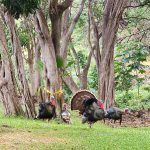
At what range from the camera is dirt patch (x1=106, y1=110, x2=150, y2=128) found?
1852cm

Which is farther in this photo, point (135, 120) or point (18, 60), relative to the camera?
point (135, 120)

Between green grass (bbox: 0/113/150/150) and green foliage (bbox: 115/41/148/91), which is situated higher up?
green foliage (bbox: 115/41/148/91)

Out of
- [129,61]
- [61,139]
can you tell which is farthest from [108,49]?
[61,139]

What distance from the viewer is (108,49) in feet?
68.9

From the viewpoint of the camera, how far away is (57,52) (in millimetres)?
17375

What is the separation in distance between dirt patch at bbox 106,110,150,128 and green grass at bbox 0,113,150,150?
5757mm

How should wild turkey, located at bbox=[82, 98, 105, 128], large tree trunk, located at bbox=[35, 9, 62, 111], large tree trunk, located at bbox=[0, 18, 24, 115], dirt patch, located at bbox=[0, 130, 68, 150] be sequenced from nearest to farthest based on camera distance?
dirt patch, located at bbox=[0, 130, 68, 150], wild turkey, located at bbox=[82, 98, 105, 128], large tree trunk, located at bbox=[0, 18, 24, 115], large tree trunk, located at bbox=[35, 9, 62, 111]

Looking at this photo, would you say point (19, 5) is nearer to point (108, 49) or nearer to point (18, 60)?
point (18, 60)

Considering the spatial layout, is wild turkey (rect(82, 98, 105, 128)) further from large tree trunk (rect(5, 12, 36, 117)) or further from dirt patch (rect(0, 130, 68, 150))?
large tree trunk (rect(5, 12, 36, 117))

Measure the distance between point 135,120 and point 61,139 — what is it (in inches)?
391

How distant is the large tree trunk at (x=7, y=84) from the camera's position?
1530cm

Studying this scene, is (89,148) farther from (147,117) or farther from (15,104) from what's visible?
(147,117)

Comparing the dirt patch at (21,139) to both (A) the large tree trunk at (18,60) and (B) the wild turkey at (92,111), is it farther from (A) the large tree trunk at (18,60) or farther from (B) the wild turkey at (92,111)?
(A) the large tree trunk at (18,60)

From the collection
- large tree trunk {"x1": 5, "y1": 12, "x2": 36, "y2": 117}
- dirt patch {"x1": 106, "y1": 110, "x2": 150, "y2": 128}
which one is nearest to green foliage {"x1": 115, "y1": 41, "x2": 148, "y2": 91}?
dirt patch {"x1": 106, "y1": 110, "x2": 150, "y2": 128}
